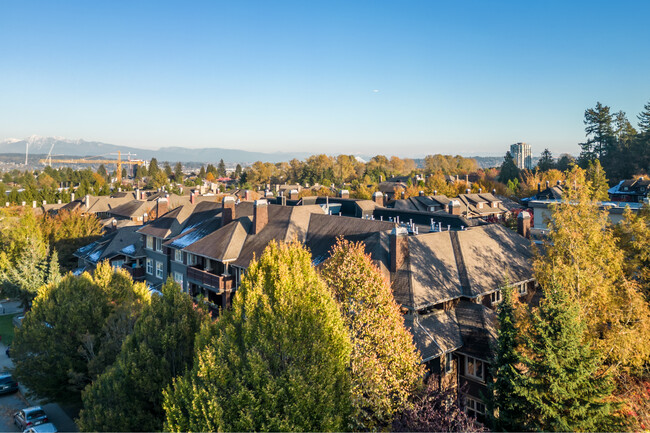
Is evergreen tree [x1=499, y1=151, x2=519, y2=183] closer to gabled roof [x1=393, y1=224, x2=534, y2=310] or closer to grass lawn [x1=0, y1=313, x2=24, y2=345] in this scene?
gabled roof [x1=393, y1=224, x2=534, y2=310]

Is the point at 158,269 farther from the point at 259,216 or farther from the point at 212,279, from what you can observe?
the point at 259,216

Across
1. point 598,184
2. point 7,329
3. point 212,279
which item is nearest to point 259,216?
point 212,279

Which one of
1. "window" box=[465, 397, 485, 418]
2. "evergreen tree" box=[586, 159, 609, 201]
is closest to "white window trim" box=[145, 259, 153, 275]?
"window" box=[465, 397, 485, 418]

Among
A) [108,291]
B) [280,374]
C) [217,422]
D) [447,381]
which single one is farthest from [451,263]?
[108,291]

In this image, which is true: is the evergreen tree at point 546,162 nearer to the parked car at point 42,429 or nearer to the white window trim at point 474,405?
the white window trim at point 474,405

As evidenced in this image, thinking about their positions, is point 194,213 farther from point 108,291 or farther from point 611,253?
point 611,253

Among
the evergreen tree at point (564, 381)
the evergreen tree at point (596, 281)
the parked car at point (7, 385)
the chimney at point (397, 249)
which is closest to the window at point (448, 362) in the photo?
the chimney at point (397, 249)
